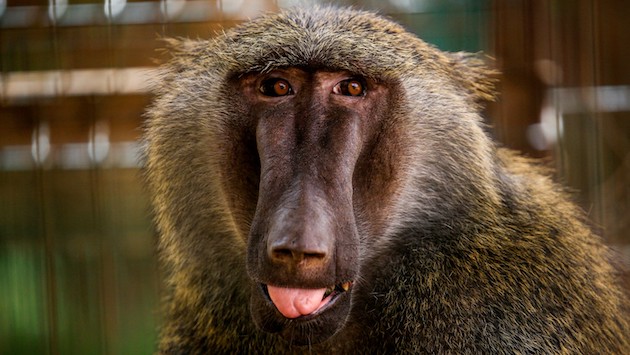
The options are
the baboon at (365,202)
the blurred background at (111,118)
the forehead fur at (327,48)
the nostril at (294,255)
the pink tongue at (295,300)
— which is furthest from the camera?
the blurred background at (111,118)

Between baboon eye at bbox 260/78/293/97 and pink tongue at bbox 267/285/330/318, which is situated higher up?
baboon eye at bbox 260/78/293/97

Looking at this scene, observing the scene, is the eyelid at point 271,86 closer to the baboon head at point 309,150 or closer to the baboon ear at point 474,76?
the baboon head at point 309,150

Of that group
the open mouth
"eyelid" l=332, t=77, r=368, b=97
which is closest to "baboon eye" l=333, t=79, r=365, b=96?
"eyelid" l=332, t=77, r=368, b=97

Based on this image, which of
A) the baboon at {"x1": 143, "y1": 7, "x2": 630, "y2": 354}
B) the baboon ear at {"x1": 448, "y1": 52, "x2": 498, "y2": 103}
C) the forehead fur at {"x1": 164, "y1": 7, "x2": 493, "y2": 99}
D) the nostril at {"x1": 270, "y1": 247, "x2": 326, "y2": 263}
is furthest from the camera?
the baboon ear at {"x1": 448, "y1": 52, "x2": 498, "y2": 103}

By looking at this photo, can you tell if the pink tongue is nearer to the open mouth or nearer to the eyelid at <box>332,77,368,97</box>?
the open mouth

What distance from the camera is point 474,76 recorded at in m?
2.79

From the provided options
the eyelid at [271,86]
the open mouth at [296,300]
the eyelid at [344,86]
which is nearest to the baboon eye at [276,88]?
the eyelid at [271,86]

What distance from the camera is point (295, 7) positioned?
8.85ft

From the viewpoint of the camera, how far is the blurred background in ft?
13.4

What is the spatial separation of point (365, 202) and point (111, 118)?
2.49 metres

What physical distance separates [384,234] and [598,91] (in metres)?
2.47

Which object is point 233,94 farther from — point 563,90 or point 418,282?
point 563,90

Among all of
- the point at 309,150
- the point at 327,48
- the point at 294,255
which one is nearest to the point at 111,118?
the point at 327,48

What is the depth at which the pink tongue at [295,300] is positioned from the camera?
2.05m
